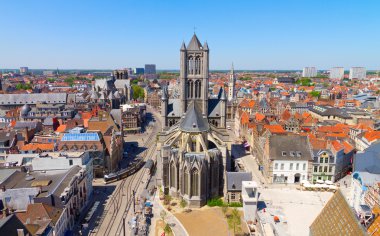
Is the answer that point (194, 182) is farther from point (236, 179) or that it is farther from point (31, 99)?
point (31, 99)

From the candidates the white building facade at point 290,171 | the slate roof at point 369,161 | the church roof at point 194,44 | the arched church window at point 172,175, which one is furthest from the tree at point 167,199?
the slate roof at point 369,161

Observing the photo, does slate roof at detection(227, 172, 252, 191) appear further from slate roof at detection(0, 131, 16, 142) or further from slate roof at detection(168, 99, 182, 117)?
slate roof at detection(0, 131, 16, 142)

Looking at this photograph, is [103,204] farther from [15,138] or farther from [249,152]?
[249,152]

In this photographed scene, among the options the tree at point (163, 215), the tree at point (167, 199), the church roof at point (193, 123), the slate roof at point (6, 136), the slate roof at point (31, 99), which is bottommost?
the tree at point (163, 215)

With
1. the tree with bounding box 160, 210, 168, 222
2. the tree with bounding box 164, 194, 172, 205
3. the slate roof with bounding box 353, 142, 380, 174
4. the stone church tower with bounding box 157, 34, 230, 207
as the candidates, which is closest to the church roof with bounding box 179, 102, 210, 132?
the stone church tower with bounding box 157, 34, 230, 207

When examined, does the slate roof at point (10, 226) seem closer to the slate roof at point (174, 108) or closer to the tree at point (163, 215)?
the tree at point (163, 215)

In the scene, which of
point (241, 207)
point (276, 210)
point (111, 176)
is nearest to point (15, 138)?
point (111, 176)
